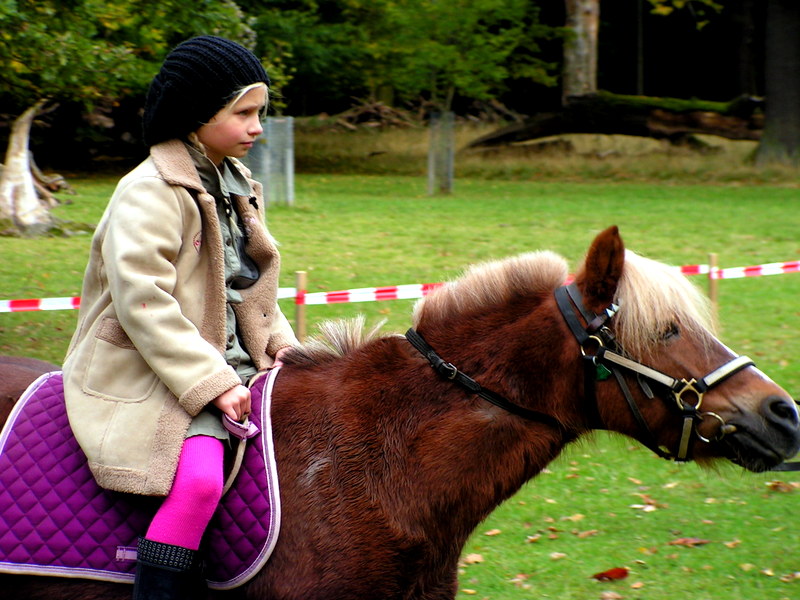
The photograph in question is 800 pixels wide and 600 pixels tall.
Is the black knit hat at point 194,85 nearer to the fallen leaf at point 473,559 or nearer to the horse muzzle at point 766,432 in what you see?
the horse muzzle at point 766,432

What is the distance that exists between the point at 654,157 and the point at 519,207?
30.0 ft

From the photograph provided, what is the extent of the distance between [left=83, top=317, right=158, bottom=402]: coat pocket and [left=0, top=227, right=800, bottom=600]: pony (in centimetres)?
42

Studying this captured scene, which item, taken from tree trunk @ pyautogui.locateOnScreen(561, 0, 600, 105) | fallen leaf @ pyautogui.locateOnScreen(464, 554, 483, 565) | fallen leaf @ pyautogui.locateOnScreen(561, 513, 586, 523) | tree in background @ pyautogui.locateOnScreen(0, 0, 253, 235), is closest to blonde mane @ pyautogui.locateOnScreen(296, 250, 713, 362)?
fallen leaf @ pyautogui.locateOnScreen(464, 554, 483, 565)

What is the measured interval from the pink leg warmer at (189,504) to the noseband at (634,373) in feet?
3.64

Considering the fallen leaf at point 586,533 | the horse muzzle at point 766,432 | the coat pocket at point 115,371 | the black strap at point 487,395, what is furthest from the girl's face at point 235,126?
the fallen leaf at point 586,533

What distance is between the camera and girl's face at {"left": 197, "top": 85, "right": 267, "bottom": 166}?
9.81 ft

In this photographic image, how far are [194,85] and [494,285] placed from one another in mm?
1090

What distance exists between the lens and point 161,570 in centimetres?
274

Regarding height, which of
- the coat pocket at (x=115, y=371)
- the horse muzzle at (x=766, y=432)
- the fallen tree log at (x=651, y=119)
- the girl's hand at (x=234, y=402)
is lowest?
the horse muzzle at (x=766, y=432)

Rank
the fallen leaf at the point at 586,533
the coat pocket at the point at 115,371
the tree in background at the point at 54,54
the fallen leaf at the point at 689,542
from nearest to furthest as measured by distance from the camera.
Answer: the coat pocket at the point at 115,371 → the fallen leaf at the point at 689,542 → the fallen leaf at the point at 586,533 → the tree in background at the point at 54,54

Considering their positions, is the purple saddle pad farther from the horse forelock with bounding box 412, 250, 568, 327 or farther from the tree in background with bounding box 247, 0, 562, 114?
the tree in background with bounding box 247, 0, 562, 114

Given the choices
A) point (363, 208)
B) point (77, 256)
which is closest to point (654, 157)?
point (363, 208)

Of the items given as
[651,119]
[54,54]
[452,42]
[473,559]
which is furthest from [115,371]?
[651,119]

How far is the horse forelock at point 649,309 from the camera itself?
2.82 metres
